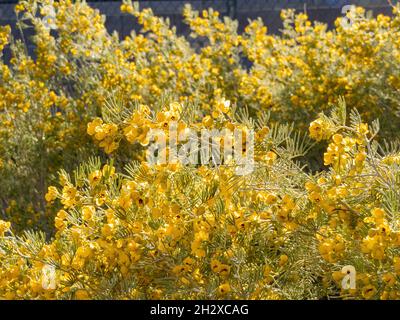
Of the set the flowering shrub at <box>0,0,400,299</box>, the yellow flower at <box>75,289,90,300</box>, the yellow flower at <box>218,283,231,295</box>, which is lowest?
the yellow flower at <box>75,289,90,300</box>

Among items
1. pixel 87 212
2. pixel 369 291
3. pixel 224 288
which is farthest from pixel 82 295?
pixel 369 291

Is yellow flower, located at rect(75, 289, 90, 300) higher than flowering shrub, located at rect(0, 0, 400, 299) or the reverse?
the reverse

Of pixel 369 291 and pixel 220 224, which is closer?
pixel 369 291

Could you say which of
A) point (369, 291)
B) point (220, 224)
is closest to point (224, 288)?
point (220, 224)

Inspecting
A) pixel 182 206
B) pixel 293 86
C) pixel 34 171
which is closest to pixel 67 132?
pixel 34 171

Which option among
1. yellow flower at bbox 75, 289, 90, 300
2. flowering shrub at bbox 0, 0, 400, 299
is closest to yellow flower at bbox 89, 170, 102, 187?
flowering shrub at bbox 0, 0, 400, 299

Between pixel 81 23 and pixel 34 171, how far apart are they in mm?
831

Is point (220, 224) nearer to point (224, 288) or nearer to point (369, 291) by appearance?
point (224, 288)

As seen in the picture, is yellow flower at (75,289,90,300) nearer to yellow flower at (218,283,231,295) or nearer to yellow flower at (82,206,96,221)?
yellow flower at (82,206,96,221)

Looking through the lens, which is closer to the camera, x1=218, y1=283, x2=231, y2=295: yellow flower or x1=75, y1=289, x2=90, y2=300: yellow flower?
x1=218, y1=283, x2=231, y2=295: yellow flower

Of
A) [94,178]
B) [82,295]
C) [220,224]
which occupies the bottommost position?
[82,295]

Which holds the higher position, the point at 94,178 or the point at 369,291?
the point at 94,178

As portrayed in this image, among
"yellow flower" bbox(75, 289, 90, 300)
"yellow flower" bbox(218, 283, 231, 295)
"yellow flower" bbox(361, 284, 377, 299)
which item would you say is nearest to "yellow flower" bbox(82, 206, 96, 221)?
"yellow flower" bbox(75, 289, 90, 300)

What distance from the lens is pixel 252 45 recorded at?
541cm
